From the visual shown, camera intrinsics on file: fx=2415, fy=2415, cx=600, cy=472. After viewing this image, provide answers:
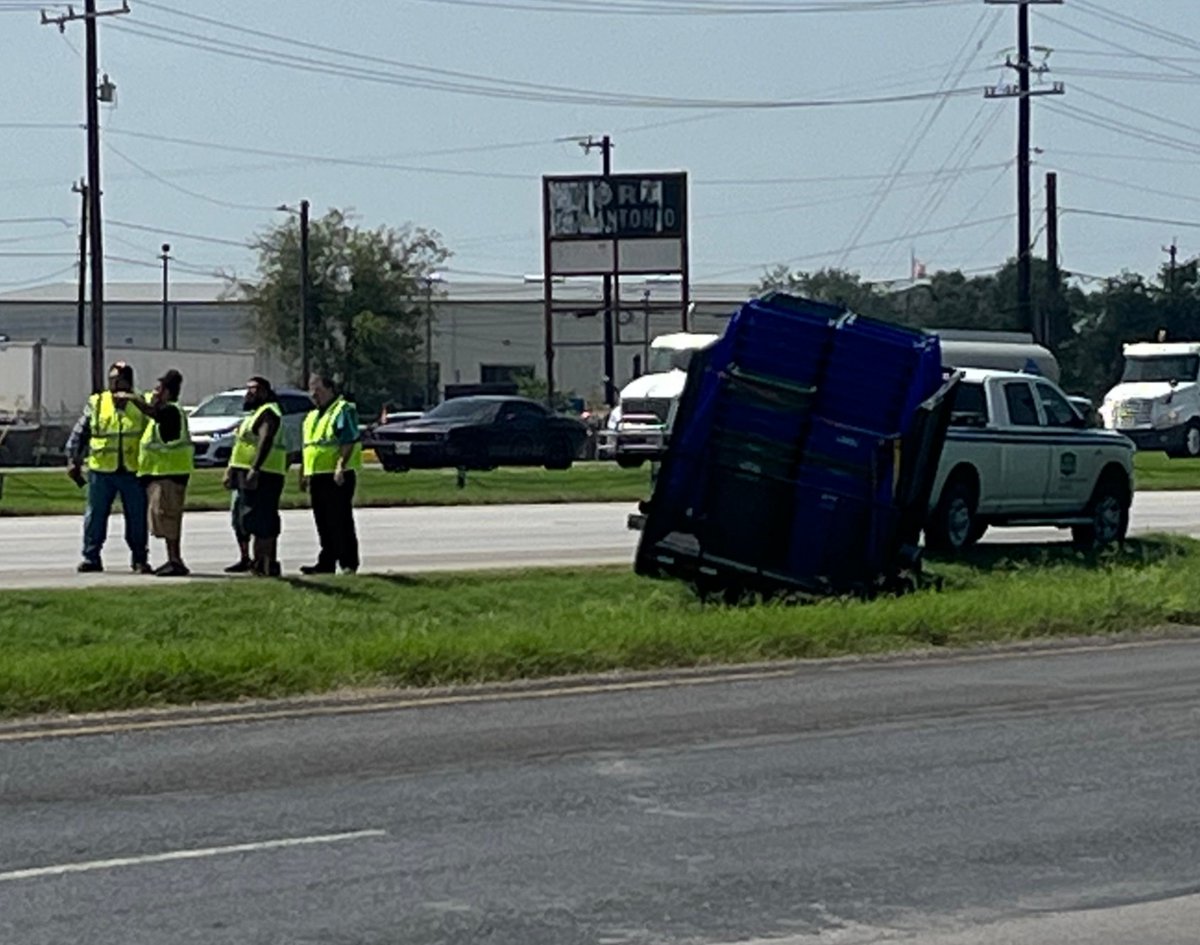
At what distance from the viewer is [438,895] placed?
8398mm

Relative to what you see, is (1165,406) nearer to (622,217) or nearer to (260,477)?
(622,217)

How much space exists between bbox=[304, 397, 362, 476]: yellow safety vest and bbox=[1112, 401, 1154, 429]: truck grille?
34.4 metres

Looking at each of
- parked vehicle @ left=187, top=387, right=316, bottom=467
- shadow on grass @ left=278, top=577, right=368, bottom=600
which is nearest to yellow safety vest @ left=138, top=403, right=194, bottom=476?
shadow on grass @ left=278, top=577, right=368, bottom=600

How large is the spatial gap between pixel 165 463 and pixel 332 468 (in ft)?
5.18

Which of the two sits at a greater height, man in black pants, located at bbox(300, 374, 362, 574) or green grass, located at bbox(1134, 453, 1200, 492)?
man in black pants, located at bbox(300, 374, 362, 574)

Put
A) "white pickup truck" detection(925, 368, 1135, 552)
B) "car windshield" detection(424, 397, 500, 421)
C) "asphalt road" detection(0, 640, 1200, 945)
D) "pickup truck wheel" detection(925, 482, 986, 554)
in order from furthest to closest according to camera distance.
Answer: "car windshield" detection(424, 397, 500, 421)
"white pickup truck" detection(925, 368, 1135, 552)
"pickup truck wheel" detection(925, 482, 986, 554)
"asphalt road" detection(0, 640, 1200, 945)

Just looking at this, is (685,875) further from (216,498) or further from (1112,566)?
(216,498)

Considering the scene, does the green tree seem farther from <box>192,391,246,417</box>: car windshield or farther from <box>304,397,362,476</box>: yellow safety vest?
<box>304,397,362,476</box>: yellow safety vest

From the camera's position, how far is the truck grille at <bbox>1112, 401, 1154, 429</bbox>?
51.9 m

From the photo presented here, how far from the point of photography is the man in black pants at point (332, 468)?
20141 mm

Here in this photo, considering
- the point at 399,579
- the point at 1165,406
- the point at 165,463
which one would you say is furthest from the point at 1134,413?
the point at 165,463

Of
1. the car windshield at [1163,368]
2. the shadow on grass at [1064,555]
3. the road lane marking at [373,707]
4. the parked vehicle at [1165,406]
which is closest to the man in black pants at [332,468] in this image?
the shadow on grass at [1064,555]

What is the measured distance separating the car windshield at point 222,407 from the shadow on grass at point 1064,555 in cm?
2248

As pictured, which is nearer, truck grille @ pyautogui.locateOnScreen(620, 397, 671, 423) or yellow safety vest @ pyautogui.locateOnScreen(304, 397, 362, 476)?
yellow safety vest @ pyautogui.locateOnScreen(304, 397, 362, 476)
